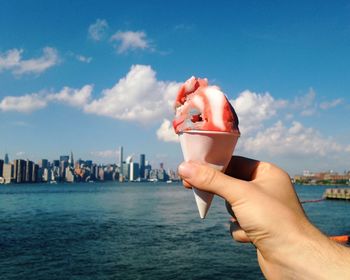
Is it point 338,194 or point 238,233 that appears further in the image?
point 338,194

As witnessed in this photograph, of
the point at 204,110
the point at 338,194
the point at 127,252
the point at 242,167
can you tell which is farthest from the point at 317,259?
the point at 338,194

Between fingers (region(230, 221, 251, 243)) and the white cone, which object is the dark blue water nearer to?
fingers (region(230, 221, 251, 243))

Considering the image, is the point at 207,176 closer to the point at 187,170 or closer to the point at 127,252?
the point at 187,170

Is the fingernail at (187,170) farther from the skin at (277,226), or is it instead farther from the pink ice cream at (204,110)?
the pink ice cream at (204,110)

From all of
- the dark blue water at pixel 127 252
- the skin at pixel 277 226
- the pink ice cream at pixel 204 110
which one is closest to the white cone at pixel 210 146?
the pink ice cream at pixel 204 110

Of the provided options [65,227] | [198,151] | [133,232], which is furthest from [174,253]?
[198,151]

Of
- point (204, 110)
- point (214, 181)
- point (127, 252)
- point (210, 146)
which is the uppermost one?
point (204, 110)
